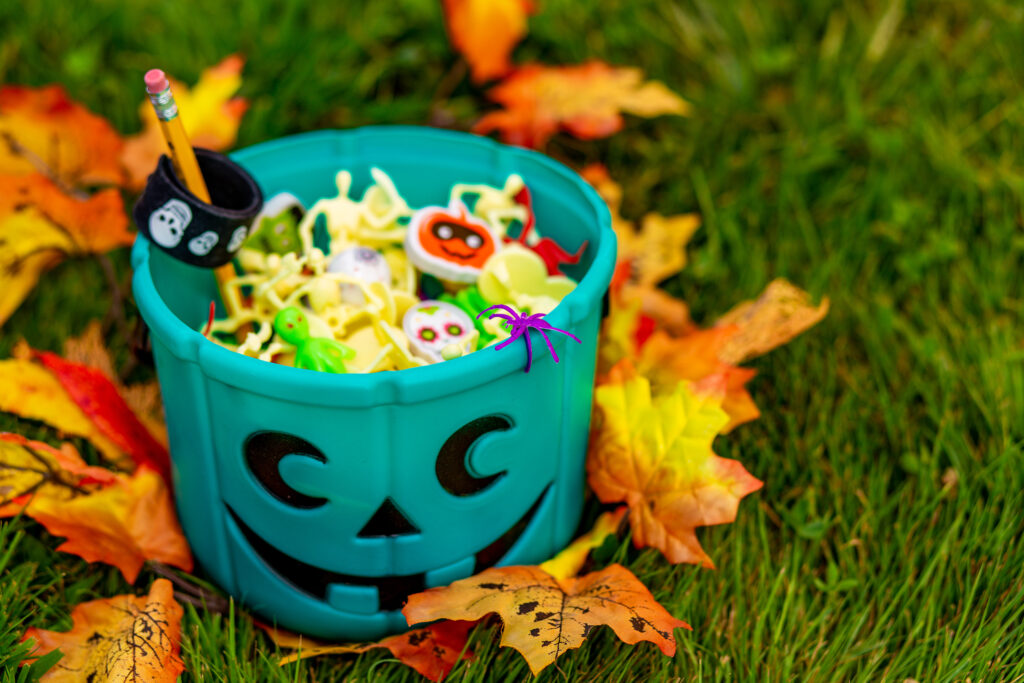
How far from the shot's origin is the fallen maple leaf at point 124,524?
3.60ft

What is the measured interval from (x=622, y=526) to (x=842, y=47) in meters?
1.20

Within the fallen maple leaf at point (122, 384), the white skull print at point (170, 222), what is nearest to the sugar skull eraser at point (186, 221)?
the white skull print at point (170, 222)

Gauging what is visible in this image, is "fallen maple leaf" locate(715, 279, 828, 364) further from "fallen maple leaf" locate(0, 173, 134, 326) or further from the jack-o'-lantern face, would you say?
"fallen maple leaf" locate(0, 173, 134, 326)

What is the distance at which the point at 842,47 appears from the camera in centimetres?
190

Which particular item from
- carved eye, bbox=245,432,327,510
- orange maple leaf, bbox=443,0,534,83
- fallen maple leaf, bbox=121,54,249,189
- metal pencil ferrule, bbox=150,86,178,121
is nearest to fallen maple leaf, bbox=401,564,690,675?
carved eye, bbox=245,432,327,510

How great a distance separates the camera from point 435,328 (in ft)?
3.60

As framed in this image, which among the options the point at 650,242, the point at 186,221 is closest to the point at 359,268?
the point at 186,221

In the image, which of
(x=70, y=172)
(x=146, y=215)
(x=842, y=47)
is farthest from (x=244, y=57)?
(x=842, y=47)

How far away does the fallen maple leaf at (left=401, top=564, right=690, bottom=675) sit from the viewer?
0.94 metres

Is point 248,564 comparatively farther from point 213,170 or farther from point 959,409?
point 959,409

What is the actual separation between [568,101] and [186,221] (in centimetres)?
84

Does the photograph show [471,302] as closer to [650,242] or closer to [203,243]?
[203,243]

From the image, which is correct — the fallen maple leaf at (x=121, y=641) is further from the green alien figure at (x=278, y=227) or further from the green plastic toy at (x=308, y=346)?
the green alien figure at (x=278, y=227)

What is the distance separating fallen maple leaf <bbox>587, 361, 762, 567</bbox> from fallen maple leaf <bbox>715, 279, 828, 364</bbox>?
0.59ft
